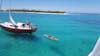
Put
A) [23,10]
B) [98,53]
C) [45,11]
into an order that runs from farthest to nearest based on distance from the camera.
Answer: [45,11] < [23,10] < [98,53]

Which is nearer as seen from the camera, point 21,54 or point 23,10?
point 21,54

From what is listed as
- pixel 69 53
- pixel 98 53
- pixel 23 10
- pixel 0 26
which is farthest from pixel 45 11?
pixel 98 53

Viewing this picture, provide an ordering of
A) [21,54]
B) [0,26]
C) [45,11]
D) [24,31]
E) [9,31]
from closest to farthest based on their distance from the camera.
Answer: [21,54], [24,31], [9,31], [0,26], [45,11]

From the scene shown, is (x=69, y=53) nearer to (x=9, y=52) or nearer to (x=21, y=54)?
(x=21, y=54)

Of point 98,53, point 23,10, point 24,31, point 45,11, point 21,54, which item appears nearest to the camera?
point 98,53

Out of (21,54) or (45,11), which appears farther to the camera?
(45,11)

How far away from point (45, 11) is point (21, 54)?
14338 cm

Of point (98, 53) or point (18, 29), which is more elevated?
point (98, 53)

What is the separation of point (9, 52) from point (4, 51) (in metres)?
0.38

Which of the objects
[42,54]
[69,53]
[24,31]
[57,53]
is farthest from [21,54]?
[24,31]

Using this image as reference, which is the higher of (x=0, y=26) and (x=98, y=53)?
(x=98, y=53)

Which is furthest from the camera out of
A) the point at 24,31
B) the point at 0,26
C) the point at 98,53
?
the point at 0,26

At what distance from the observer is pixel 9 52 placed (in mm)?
12852

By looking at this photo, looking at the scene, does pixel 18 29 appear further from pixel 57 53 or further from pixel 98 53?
pixel 98 53
